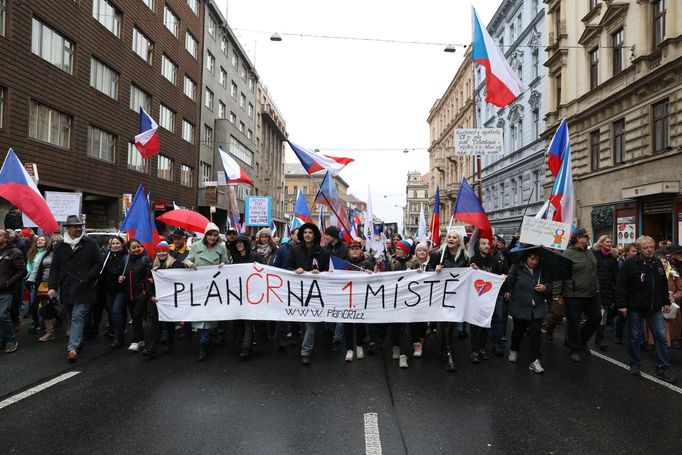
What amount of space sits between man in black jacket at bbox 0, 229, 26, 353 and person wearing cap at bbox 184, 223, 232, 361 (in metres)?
2.21

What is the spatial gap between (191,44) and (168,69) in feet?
15.4

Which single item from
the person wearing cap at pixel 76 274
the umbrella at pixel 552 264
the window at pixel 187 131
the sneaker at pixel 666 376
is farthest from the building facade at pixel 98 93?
the sneaker at pixel 666 376

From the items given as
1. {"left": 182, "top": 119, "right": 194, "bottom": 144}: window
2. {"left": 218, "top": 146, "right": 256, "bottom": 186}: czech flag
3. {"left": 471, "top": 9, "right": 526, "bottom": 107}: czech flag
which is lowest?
{"left": 218, "top": 146, "right": 256, "bottom": 186}: czech flag

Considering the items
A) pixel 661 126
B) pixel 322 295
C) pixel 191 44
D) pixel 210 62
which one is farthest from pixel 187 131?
pixel 322 295

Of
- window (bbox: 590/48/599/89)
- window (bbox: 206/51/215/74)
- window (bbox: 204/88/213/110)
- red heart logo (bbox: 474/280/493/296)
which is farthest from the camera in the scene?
window (bbox: 206/51/215/74)

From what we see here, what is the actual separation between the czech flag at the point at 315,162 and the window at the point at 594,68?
50.4ft

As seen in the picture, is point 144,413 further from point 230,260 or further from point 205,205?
point 205,205

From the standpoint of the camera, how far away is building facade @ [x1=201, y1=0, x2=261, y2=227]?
34.5 meters

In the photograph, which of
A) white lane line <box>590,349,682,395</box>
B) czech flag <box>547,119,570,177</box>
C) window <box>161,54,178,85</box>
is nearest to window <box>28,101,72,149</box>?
window <box>161,54,178,85</box>

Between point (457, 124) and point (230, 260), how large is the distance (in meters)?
45.3

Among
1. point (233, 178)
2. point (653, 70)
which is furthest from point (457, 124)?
point (233, 178)

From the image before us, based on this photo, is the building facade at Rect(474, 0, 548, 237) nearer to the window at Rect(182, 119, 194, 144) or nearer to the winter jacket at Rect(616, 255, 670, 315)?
the winter jacket at Rect(616, 255, 670, 315)

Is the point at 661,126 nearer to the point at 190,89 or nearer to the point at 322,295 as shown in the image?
the point at 322,295

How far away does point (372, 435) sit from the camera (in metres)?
3.96
